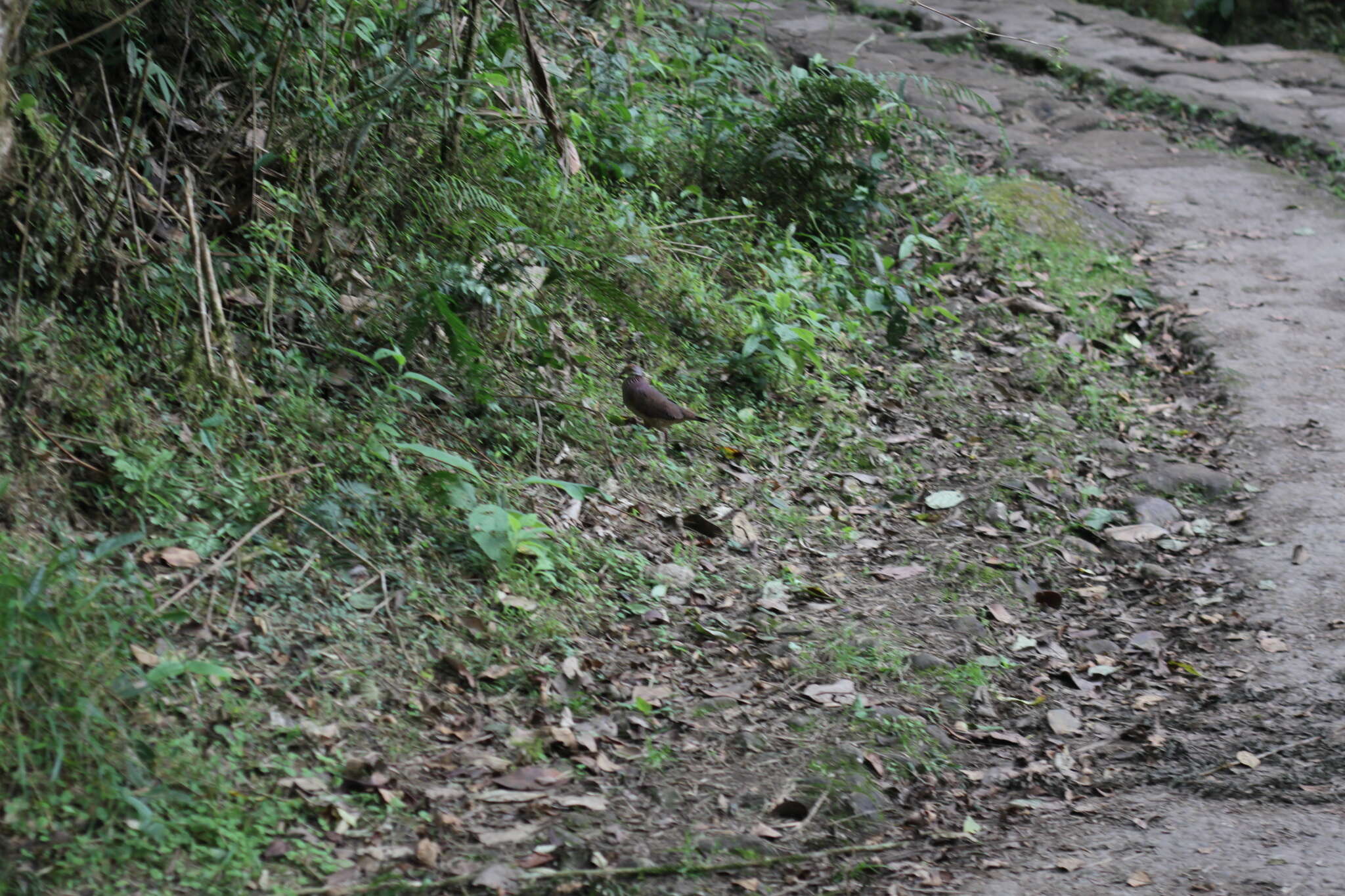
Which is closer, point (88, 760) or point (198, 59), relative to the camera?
point (88, 760)

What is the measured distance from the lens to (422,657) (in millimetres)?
2791

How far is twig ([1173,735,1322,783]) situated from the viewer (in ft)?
9.02

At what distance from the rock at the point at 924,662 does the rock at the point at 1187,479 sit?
55.1 inches

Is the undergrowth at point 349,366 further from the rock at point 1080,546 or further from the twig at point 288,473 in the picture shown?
the rock at point 1080,546

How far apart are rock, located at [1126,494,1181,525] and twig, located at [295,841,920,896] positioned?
1.86 meters

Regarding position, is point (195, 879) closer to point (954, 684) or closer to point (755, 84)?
point (954, 684)

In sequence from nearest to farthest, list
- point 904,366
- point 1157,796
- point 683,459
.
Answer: point 1157,796 → point 683,459 → point 904,366

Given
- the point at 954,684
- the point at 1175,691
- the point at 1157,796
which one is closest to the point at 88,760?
the point at 954,684

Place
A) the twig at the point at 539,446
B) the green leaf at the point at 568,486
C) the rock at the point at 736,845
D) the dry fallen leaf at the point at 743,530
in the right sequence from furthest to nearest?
the dry fallen leaf at the point at 743,530 < the twig at the point at 539,446 < the green leaf at the point at 568,486 < the rock at the point at 736,845

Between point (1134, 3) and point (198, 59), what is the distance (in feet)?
27.3

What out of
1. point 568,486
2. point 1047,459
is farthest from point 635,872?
point 1047,459

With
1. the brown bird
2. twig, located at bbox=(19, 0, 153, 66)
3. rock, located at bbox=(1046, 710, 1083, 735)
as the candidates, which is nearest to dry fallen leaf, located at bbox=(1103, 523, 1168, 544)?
rock, located at bbox=(1046, 710, 1083, 735)

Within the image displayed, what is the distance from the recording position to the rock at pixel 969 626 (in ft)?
10.8

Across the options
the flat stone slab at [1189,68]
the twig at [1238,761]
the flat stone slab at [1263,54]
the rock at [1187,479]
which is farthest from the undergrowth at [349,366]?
the flat stone slab at [1263,54]
